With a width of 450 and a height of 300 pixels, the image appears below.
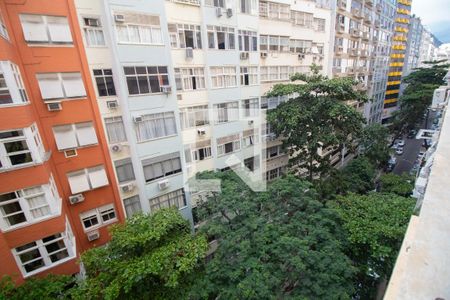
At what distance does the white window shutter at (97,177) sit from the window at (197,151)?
3993mm

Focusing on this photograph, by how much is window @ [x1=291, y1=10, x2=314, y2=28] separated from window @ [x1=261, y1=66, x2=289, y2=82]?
11.4 feet

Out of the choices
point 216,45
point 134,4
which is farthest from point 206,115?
point 134,4

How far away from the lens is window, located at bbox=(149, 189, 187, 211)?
11.6 meters

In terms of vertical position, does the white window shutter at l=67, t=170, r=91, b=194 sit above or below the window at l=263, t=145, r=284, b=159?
above

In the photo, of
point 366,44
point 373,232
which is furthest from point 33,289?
point 366,44

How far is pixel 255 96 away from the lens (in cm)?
1465

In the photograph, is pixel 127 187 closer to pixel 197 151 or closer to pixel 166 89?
pixel 197 151

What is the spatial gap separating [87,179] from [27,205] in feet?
7.74

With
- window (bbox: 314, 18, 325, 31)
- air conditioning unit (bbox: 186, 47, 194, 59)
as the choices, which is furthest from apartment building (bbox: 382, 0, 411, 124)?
air conditioning unit (bbox: 186, 47, 194, 59)

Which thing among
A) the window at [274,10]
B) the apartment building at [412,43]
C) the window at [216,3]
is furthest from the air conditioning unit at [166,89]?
the apartment building at [412,43]

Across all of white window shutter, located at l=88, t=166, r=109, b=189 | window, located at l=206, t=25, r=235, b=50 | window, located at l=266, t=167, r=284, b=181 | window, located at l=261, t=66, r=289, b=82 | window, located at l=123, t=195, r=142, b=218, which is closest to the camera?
white window shutter, located at l=88, t=166, r=109, b=189

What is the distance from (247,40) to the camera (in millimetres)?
13508

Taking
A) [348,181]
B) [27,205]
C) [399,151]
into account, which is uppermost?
[27,205]

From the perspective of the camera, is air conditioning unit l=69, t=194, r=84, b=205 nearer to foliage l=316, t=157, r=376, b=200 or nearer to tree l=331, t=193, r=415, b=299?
tree l=331, t=193, r=415, b=299
